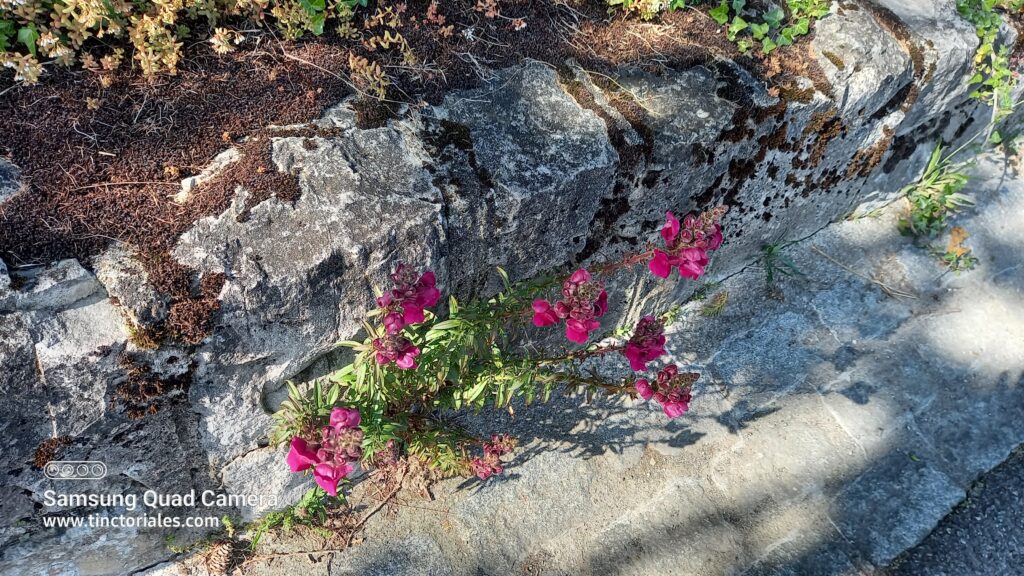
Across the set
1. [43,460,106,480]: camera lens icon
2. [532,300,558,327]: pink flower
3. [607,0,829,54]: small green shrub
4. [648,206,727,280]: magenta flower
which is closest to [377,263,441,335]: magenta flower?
[532,300,558,327]: pink flower

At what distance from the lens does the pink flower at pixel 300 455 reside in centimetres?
188

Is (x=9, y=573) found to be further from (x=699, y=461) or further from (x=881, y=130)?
(x=881, y=130)

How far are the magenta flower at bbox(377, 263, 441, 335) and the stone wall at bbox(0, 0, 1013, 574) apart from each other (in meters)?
0.24

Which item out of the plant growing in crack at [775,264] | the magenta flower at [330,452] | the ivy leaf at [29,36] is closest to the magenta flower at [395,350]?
the magenta flower at [330,452]

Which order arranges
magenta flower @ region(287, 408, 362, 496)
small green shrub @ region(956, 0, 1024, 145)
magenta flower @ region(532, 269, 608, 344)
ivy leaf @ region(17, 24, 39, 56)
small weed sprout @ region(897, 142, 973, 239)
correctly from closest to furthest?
magenta flower @ region(287, 408, 362, 496) → magenta flower @ region(532, 269, 608, 344) → ivy leaf @ region(17, 24, 39, 56) → small green shrub @ region(956, 0, 1024, 145) → small weed sprout @ region(897, 142, 973, 239)

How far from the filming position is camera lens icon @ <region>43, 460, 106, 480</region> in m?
1.96

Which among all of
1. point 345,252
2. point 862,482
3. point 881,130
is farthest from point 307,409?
point 881,130

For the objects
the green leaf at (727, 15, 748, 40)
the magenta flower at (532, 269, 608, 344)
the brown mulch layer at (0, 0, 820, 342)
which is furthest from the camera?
the green leaf at (727, 15, 748, 40)

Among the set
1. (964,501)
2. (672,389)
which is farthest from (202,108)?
(964,501)

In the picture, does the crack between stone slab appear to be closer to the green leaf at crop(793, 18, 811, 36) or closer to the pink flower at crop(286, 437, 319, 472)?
the green leaf at crop(793, 18, 811, 36)

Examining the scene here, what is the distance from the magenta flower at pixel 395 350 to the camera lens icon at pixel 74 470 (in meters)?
0.94

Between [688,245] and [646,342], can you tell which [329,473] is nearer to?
[646,342]

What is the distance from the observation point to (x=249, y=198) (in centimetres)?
210

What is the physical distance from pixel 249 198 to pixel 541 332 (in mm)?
1393
